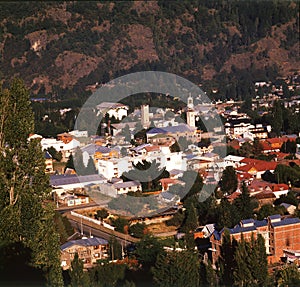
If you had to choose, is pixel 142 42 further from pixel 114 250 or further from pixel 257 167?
pixel 114 250

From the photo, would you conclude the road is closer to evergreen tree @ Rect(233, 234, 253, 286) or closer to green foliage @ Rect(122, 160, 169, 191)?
green foliage @ Rect(122, 160, 169, 191)

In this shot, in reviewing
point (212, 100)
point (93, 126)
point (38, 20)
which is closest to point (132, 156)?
point (93, 126)

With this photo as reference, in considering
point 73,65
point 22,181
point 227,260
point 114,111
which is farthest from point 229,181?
point 73,65

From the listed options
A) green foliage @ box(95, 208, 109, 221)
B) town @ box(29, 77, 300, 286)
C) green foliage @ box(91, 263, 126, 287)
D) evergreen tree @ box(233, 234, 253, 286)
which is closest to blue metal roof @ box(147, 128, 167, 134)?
town @ box(29, 77, 300, 286)

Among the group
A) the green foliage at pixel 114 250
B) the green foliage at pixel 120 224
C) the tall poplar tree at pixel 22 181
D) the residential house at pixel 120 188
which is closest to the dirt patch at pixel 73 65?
the residential house at pixel 120 188

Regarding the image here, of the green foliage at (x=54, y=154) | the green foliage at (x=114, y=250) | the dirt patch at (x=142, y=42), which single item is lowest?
the green foliage at (x=114, y=250)

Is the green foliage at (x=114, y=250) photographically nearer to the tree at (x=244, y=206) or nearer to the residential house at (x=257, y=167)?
the tree at (x=244, y=206)

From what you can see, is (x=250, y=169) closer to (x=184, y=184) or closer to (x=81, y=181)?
(x=184, y=184)
